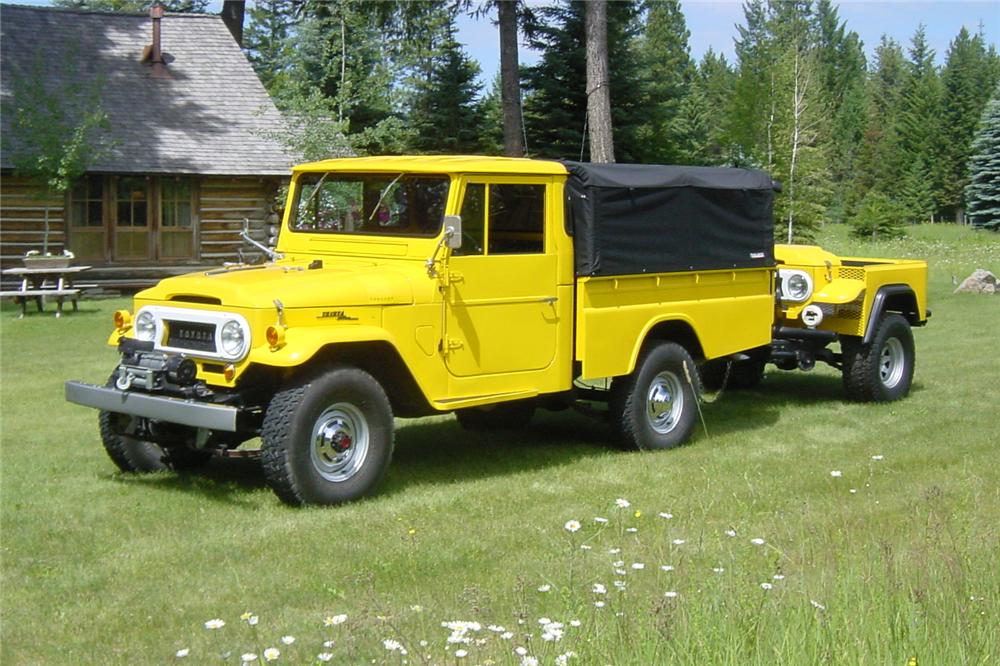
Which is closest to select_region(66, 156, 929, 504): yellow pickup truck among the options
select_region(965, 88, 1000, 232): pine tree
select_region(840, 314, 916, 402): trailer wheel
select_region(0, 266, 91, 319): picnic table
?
select_region(840, 314, 916, 402): trailer wheel

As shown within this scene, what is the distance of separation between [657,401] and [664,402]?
0.09 meters

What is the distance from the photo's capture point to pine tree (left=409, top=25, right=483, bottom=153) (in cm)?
3228

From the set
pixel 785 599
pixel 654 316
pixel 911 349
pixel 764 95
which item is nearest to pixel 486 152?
pixel 764 95

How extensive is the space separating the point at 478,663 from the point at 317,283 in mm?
3666

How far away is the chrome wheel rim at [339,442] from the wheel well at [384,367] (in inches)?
11.8

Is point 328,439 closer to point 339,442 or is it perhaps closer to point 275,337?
point 339,442

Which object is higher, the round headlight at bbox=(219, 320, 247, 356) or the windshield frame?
the windshield frame

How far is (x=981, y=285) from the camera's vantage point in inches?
1014

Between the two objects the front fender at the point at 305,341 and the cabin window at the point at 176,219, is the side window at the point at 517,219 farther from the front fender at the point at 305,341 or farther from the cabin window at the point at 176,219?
the cabin window at the point at 176,219

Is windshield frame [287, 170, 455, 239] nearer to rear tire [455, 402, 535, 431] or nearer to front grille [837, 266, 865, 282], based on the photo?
rear tire [455, 402, 535, 431]

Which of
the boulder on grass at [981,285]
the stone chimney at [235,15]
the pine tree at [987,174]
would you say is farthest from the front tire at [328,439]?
the pine tree at [987,174]

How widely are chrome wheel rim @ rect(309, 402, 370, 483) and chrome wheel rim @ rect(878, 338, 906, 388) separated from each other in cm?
626

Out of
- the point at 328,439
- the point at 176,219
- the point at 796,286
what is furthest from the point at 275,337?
the point at 176,219

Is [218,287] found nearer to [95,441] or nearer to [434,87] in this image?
[95,441]
